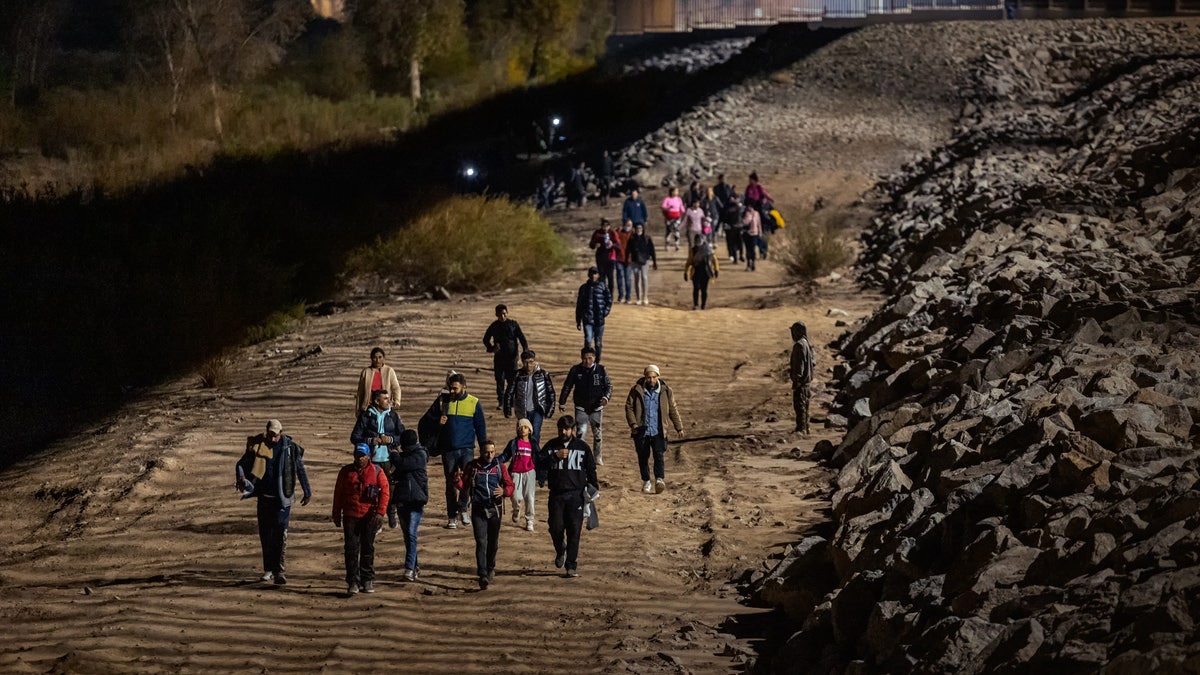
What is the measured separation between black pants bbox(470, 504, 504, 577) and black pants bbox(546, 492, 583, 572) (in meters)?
0.45

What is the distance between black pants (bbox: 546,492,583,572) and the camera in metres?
11.6

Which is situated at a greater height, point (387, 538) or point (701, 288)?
point (701, 288)

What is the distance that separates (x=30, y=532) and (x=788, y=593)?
809cm

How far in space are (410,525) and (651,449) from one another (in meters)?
3.78

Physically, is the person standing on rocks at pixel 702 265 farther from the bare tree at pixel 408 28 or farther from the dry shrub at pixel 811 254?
the bare tree at pixel 408 28

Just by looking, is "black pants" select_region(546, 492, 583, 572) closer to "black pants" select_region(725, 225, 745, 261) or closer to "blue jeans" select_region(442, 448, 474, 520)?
"blue jeans" select_region(442, 448, 474, 520)

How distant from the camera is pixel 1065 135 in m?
38.6

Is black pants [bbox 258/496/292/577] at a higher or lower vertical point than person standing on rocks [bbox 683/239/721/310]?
lower

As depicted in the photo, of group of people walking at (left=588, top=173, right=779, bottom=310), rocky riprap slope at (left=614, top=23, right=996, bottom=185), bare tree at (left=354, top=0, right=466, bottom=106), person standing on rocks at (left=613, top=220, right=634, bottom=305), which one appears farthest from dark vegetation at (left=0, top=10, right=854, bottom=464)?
bare tree at (left=354, top=0, right=466, bottom=106)

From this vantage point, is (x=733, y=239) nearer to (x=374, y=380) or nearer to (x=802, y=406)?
(x=802, y=406)

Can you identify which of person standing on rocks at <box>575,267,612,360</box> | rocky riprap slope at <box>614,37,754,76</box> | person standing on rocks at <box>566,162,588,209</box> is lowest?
person standing on rocks at <box>575,267,612,360</box>

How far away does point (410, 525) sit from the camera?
1167 cm

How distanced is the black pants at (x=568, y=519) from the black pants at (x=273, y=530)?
2.13 meters

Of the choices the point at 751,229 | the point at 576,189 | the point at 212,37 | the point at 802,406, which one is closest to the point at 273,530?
the point at 802,406
